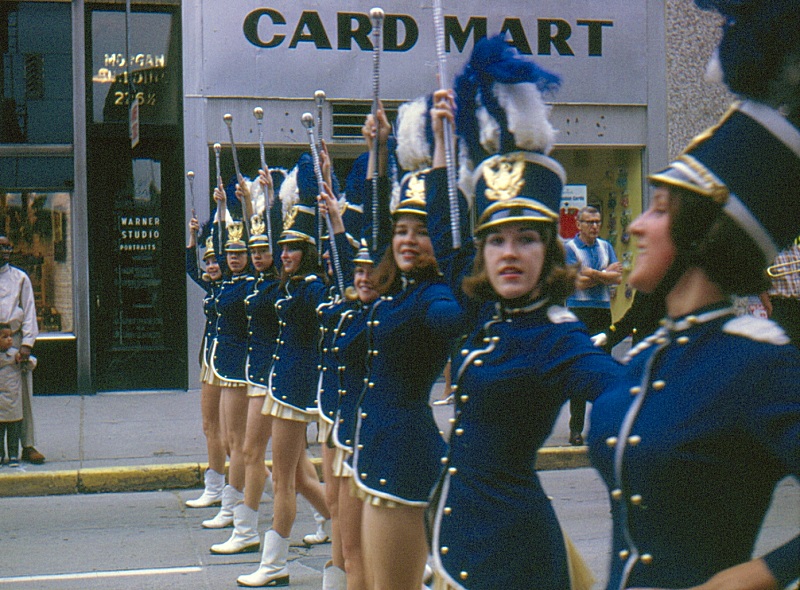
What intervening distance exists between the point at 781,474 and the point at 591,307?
8074mm

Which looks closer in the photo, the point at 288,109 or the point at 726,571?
the point at 726,571

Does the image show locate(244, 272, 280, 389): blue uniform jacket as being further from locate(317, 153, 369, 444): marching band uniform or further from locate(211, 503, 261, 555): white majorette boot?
locate(317, 153, 369, 444): marching band uniform

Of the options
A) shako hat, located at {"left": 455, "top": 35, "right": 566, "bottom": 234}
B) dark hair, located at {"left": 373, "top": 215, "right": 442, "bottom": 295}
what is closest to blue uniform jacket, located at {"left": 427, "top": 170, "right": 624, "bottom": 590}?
shako hat, located at {"left": 455, "top": 35, "right": 566, "bottom": 234}

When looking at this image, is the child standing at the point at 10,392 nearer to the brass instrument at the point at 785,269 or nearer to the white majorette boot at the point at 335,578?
the white majorette boot at the point at 335,578

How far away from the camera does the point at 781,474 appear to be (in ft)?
6.45

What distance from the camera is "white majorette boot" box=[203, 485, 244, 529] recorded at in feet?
24.2

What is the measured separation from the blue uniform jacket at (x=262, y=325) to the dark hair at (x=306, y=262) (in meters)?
0.41

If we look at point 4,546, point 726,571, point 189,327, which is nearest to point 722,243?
point 726,571

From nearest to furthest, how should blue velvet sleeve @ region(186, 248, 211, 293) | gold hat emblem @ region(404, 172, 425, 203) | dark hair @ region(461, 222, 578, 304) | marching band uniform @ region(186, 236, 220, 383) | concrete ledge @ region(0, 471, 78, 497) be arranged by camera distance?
dark hair @ region(461, 222, 578, 304)
gold hat emblem @ region(404, 172, 425, 203)
marching band uniform @ region(186, 236, 220, 383)
concrete ledge @ region(0, 471, 78, 497)
blue velvet sleeve @ region(186, 248, 211, 293)

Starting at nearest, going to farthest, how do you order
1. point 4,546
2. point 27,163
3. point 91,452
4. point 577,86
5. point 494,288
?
point 494,288, point 4,546, point 91,452, point 27,163, point 577,86

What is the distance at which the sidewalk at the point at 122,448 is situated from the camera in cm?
913

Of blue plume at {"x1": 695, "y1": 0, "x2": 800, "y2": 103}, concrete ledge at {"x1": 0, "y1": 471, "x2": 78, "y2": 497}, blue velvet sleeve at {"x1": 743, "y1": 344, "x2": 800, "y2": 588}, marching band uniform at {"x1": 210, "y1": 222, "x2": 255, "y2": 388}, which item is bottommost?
concrete ledge at {"x1": 0, "y1": 471, "x2": 78, "y2": 497}

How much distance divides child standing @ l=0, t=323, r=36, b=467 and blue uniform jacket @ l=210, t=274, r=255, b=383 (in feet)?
7.90

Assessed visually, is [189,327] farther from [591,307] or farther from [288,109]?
[591,307]
